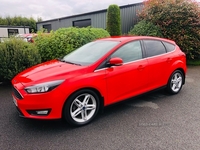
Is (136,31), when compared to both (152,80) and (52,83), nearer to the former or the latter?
(152,80)

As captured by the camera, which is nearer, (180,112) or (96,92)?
(96,92)

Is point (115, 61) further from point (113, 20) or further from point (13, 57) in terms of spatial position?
point (113, 20)

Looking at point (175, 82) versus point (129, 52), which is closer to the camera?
point (129, 52)

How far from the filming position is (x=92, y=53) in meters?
3.49

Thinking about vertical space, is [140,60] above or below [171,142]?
above

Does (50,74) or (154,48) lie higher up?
(154,48)

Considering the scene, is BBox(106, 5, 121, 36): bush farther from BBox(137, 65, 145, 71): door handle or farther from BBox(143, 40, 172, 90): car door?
BBox(137, 65, 145, 71): door handle

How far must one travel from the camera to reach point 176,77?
14.4 ft

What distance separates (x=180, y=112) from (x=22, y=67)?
4407 mm

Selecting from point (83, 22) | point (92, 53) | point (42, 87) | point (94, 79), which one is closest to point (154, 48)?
point (92, 53)

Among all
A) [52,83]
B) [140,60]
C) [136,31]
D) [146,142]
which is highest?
[136,31]

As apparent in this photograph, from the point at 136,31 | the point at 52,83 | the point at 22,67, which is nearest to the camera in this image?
the point at 52,83

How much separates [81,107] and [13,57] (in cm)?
328

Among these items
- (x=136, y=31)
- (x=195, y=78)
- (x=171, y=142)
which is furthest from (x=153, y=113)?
(x=136, y=31)
